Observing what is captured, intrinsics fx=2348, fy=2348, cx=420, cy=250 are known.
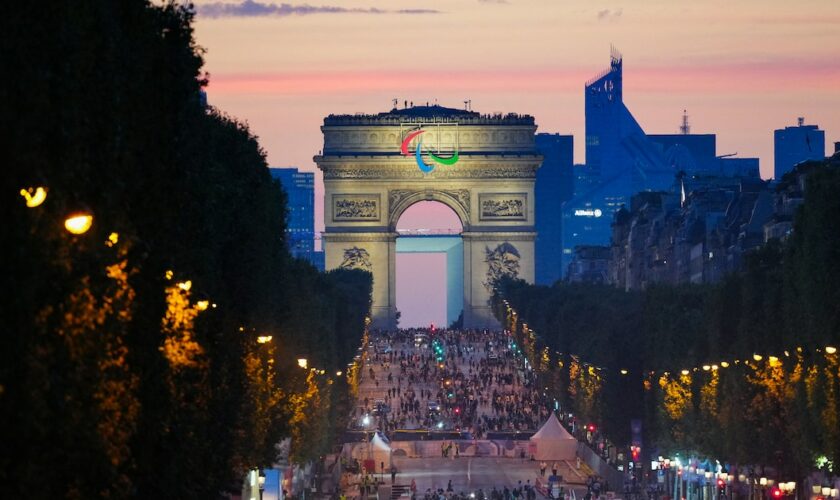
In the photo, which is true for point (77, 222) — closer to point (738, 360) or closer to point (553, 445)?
point (738, 360)

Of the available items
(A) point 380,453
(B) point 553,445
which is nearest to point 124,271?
(A) point 380,453

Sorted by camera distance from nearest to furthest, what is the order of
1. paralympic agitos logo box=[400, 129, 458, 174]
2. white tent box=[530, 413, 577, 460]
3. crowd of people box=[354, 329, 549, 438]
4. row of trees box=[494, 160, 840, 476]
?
row of trees box=[494, 160, 840, 476] < white tent box=[530, 413, 577, 460] < crowd of people box=[354, 329, 549, 438] < paralympic agitos logo box=[400, 129, 458, 174]

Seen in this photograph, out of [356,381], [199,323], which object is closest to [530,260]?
[356,381]

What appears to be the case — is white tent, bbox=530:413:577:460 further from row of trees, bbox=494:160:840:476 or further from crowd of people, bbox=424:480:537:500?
crowd of people, bbox=424:480:537:500

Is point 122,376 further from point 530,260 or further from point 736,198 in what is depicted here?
point 530,260

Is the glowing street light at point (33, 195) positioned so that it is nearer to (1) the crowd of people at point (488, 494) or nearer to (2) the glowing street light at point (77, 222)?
(2) the glowing street light at point (77, 222)

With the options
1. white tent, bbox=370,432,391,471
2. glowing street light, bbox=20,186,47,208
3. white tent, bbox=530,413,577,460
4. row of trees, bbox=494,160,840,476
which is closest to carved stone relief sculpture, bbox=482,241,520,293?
row of trees, bbox=494,160,840,476
